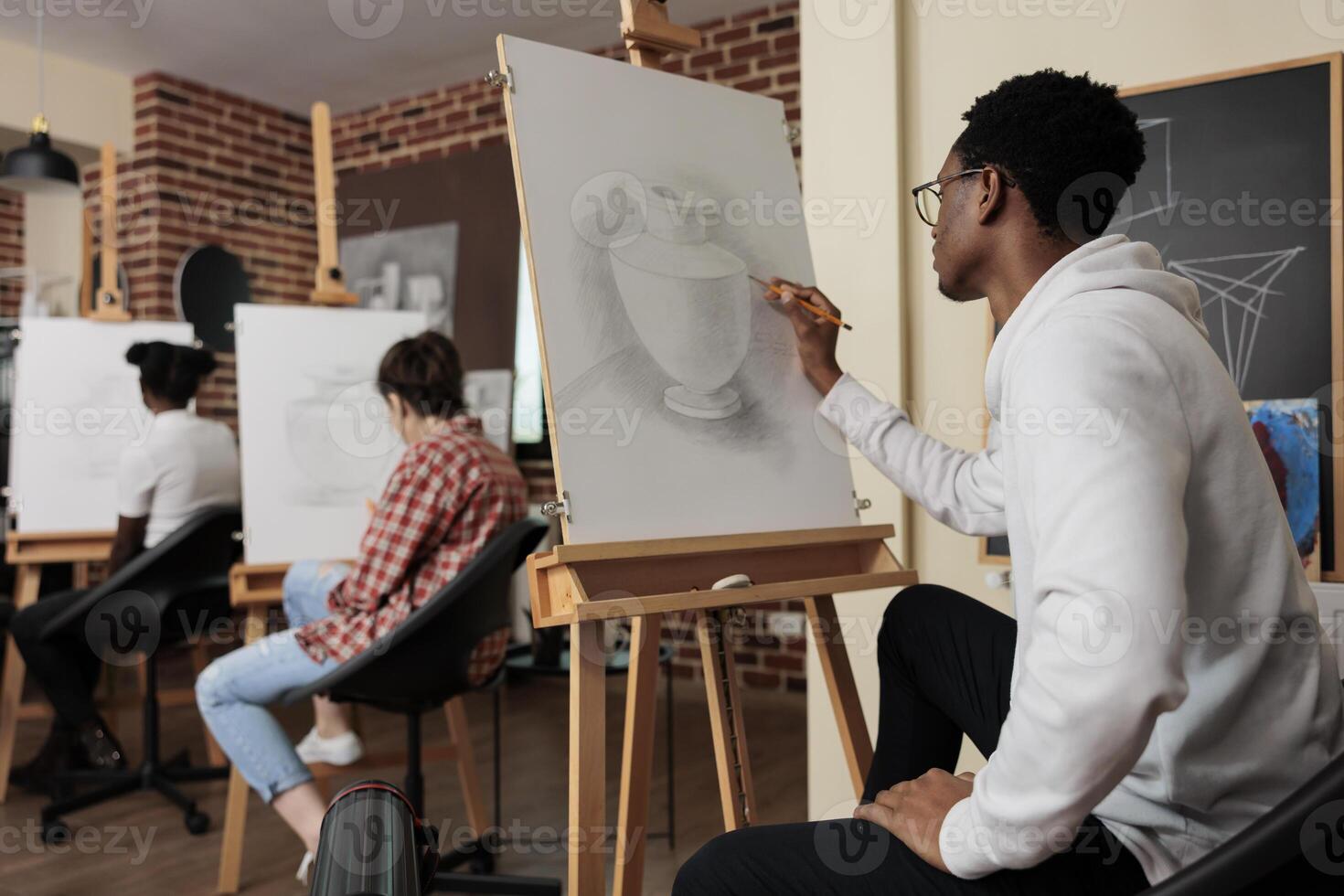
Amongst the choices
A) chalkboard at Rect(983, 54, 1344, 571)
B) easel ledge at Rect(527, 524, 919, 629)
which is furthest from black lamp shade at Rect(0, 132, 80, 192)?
chalkboard at Rect(983, 54, 1344, 571)

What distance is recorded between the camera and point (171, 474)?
125 inches

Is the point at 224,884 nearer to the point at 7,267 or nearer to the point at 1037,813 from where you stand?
the point at 1037,813

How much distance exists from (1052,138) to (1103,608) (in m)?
0.64

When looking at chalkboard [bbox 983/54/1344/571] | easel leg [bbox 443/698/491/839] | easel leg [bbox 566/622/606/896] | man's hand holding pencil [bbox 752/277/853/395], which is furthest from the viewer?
easel leg [bbox 443/698/491/839]

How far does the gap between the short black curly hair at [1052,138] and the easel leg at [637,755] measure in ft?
2.91

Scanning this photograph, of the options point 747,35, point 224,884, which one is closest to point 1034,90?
point 224,884

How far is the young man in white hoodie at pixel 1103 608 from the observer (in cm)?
88

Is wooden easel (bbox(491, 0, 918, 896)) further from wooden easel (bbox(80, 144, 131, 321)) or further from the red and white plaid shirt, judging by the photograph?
wooden easel (bbox(80, 144, 131, 321))

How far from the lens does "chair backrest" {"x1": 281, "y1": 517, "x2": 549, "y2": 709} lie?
2211mm

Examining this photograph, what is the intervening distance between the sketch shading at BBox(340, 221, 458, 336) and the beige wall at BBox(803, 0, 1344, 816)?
9.16 feet

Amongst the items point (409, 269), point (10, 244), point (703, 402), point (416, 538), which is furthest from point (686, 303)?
point (10, 244)

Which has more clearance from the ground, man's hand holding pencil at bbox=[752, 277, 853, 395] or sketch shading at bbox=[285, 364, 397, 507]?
man's hand holding pencil at bbox=[752, 277, 853, 395]

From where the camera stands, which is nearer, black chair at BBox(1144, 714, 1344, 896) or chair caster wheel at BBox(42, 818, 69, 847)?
black chair at BBox(1144, 714, 1344, 896)

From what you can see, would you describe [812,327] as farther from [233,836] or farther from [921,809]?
[233,836]
